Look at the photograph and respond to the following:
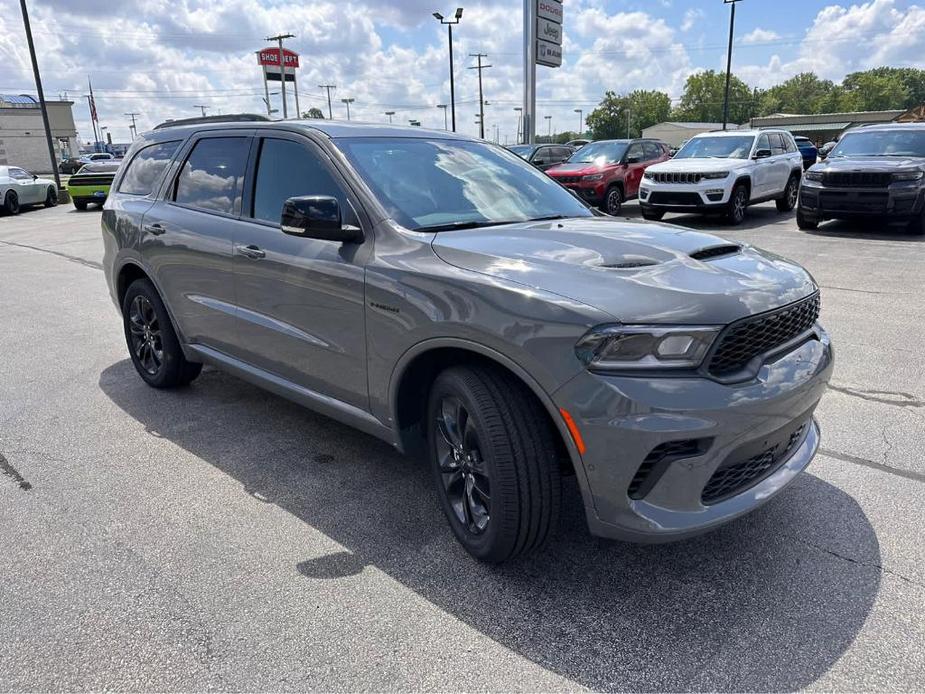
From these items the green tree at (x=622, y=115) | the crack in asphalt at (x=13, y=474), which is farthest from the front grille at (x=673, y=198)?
Result: the green tree at (x=622, y=115)

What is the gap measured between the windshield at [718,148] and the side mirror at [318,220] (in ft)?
40.6

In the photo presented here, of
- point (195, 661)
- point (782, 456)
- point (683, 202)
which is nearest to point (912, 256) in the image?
point (683, 202)

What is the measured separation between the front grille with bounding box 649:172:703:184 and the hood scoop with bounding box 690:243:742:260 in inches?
417

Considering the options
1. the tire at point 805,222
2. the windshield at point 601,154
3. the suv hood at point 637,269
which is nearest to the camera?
the suv hood at point 637,269

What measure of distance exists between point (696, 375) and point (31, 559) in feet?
9.15

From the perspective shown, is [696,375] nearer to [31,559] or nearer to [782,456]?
[782,456]

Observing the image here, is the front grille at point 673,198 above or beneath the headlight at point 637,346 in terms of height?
beneath

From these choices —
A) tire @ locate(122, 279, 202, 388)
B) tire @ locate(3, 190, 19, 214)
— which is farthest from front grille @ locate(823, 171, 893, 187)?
tire @ locate(3, 190, 19, 214)

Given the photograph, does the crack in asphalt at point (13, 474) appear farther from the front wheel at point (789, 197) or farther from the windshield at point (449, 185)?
the front wheel at point (789, 197)

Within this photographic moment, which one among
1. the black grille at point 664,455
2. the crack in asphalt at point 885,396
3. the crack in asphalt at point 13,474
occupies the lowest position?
the crack in asphalt at point 885,396

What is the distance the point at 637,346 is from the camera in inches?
89.4

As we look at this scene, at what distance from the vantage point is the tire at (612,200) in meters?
15.3

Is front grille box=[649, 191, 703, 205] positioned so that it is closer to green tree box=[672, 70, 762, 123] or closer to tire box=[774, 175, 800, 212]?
tire box=[774, 175, 800, 212]

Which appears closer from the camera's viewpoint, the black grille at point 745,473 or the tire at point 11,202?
the black grille at point 745,473
